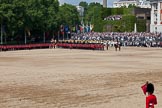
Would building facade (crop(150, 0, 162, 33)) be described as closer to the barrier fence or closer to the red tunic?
the barrier fence

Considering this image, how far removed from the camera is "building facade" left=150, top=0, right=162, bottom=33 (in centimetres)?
12800

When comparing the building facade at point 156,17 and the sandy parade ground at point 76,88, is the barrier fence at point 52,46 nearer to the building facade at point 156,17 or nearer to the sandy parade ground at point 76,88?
the sandy parade ground at point 76,88

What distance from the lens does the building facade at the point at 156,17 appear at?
128000 mm

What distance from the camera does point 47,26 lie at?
104688 mm

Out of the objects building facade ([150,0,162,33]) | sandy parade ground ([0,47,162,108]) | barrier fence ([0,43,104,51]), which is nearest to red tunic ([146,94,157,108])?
sandy parade ground ([0,47,162,108])

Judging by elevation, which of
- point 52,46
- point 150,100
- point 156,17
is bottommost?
point 52,46

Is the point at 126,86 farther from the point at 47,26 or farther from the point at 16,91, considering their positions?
the point at 47,26

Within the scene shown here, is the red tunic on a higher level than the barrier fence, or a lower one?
higher

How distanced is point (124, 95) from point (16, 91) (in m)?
5.56

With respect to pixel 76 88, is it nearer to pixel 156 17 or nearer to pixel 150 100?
pixel 150 100

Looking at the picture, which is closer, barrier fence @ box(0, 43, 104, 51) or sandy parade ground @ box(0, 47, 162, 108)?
sandy parade ground @ box(0, 47, 162, 108)

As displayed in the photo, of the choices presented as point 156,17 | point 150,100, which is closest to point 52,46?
point 156,17

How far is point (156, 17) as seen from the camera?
13262cm

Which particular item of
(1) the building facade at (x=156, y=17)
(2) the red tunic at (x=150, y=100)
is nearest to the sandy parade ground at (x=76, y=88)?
(2) the red tunic at (x=150, y=100)
